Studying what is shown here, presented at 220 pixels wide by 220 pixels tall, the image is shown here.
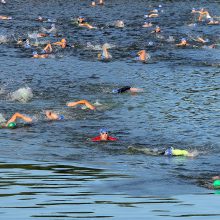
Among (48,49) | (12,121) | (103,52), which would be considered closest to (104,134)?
(12,121)

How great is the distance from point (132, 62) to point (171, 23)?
17.9 m

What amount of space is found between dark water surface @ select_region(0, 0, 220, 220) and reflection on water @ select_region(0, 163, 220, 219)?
25 mm

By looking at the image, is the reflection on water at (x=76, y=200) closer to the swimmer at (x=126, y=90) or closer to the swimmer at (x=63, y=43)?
the swimmer at (x=126, y=90)

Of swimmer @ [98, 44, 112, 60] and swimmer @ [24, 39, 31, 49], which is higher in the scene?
swimmer @ [98, 44, 112, 60]

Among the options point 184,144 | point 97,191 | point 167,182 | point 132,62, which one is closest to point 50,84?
point 132,62

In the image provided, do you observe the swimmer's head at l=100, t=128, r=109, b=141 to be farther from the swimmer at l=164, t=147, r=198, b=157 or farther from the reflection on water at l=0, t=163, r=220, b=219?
the reflection on water at l=0, t=163, r=220, b=219

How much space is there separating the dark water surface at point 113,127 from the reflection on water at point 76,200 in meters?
0.02

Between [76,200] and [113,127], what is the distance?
1431 cm

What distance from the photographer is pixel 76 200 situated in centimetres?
1962

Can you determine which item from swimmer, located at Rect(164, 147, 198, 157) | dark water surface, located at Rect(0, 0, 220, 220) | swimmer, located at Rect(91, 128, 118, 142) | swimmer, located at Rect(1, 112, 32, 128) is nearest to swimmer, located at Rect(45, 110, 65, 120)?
dark water surface, located at Rect(0, 0, 220, 220)

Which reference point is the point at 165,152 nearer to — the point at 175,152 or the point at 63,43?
the point at 175,152

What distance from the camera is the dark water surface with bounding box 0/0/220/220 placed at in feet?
65.2

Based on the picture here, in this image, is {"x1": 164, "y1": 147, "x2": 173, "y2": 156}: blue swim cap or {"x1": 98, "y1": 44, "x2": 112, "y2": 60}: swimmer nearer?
{"x1": 164, "y1": 147, "x2": 173, "y2": 156}: blue swim cap

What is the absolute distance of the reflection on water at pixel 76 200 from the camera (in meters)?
18.0
